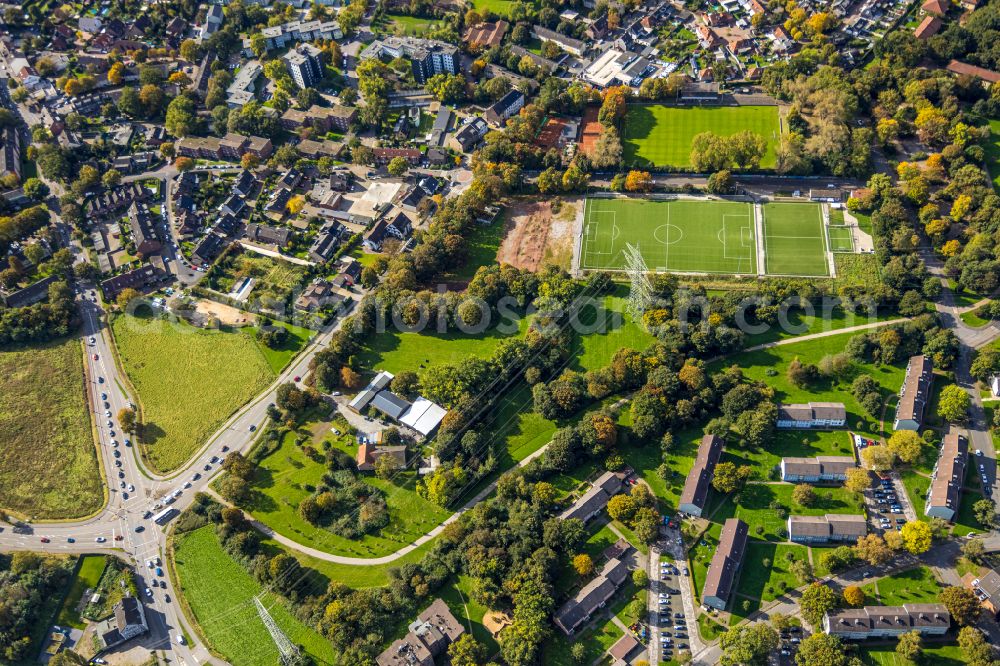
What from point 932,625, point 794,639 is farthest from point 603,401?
point 932,625

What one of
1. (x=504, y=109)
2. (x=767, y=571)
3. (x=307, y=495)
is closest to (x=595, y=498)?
(x=767, y=571)

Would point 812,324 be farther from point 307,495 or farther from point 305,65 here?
point 305,65

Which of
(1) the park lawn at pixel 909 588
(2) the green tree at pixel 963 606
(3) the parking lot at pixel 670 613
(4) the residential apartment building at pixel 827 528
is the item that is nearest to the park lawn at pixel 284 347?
(3) the parking lot at pixel 670 613

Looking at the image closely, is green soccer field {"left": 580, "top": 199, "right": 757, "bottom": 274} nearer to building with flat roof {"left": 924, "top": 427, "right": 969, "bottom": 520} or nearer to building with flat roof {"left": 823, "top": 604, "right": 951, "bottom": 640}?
building with flat roof {"left": 924, "top": 427, "right": 969, "bottom": 520}

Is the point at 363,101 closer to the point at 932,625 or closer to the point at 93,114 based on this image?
the point at 93,114

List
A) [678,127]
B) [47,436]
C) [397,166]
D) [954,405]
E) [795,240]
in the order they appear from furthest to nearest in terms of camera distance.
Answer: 1. [678,127]
2. [397,166]
3. [795,240]
4. [47,436]
5. [954,405]

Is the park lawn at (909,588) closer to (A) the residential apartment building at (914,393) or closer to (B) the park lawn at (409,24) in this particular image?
(A) the residential apartment building at (914,393)
